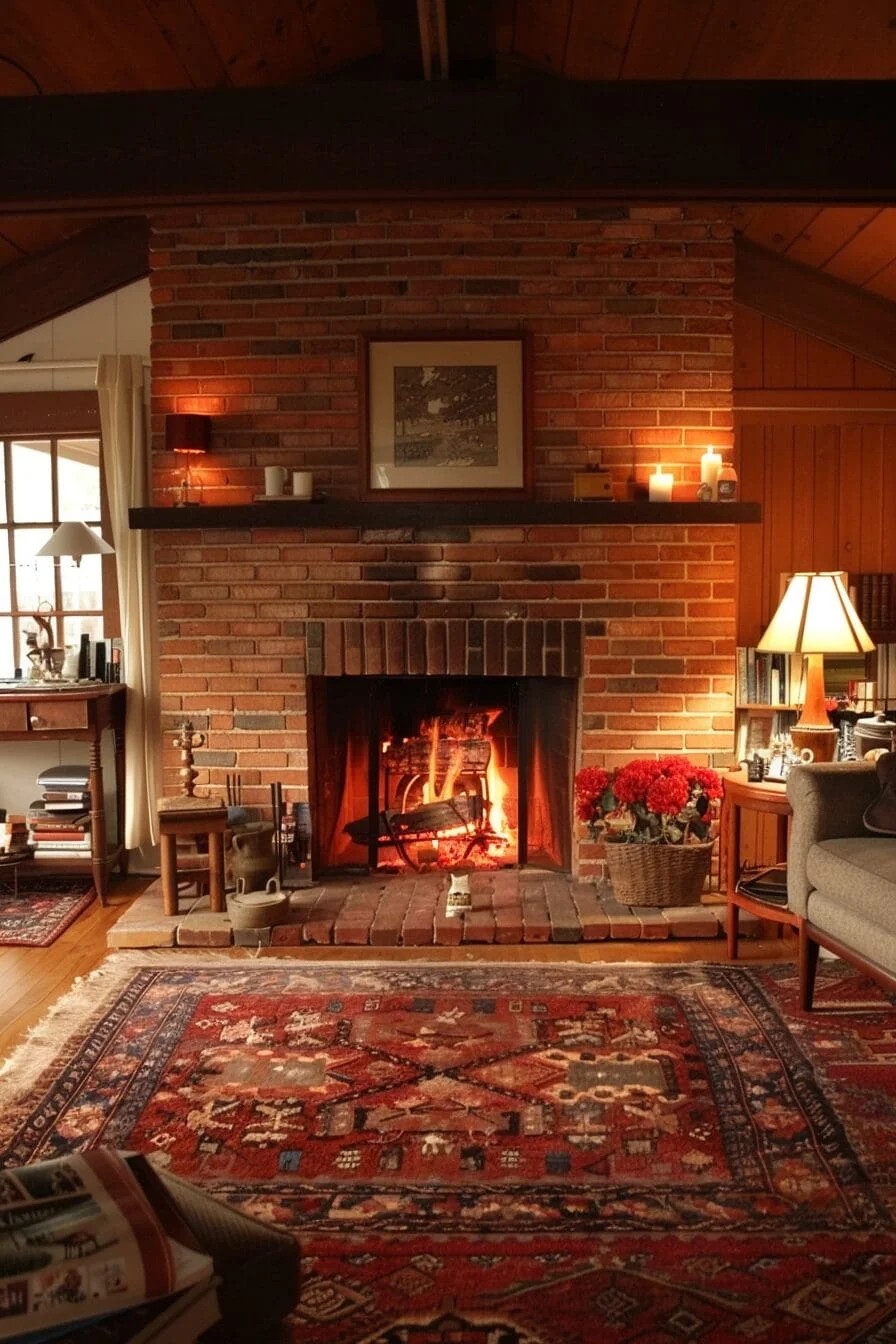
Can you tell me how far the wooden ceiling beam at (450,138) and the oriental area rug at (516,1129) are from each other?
2.20 meters

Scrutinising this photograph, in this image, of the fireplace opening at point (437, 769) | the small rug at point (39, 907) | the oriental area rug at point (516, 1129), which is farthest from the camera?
the fireplace opening at point (437, 769)

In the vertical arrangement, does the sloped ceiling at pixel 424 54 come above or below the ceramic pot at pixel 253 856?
above

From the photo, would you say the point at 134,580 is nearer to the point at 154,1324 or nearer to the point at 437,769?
the point at 437,769

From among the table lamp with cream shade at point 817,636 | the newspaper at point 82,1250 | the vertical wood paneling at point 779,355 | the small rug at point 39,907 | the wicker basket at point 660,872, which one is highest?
the vertical wood paneling at point 779,355

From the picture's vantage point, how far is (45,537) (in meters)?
4.96

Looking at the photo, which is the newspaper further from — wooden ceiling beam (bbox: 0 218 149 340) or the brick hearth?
wooden ceiling beam (bbox: 0 218 149 340)

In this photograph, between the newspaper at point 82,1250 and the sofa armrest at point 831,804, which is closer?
the newspaper at point 82,1250

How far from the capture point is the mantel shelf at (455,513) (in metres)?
4.20

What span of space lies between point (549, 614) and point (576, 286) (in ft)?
4.08

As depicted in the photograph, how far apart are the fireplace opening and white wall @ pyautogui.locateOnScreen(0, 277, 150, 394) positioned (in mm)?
1689

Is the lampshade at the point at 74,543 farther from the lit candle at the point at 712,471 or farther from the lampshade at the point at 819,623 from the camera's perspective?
the lampshade at the point at 819,623

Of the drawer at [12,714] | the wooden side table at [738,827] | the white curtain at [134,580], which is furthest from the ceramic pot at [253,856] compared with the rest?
the wooden side table at [738,827]

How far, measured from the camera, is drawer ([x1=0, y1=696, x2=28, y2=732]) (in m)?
4.31

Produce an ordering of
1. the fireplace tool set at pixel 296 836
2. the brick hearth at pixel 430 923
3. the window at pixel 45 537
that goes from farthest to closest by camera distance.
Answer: the window at pixel 45 537 < the fireplace tool set at pixel 296 836 < the brick hearth at pixel 430 923
